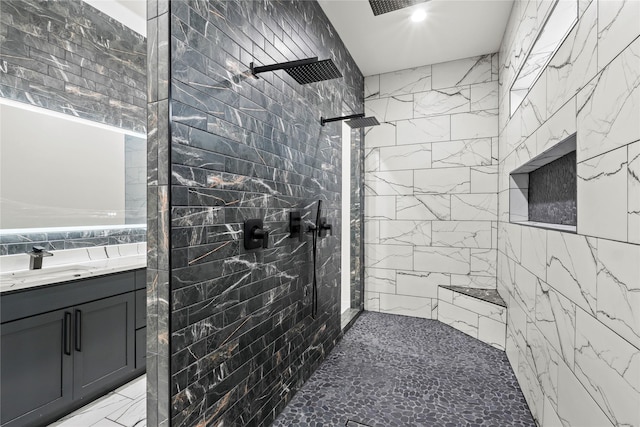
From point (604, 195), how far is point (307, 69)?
1.41 meters

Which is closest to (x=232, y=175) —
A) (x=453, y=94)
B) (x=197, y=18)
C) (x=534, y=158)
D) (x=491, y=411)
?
(x=197, y=18)

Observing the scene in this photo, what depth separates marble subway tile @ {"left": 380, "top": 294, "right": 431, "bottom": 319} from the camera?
3.43 meters

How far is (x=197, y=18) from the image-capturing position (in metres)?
1.19

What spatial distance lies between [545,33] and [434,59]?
70.6 inches

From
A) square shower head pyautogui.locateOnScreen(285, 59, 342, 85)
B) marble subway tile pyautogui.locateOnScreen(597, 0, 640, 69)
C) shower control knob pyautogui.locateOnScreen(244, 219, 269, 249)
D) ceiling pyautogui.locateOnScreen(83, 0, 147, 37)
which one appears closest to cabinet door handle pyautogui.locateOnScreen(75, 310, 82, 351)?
shower control knob pyautogui.locateOnScreen(244, 219, 269, 249)

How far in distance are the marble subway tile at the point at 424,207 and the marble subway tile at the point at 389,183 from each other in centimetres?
11

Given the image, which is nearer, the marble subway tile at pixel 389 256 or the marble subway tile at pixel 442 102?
the marble subway tile at pixel 442 102

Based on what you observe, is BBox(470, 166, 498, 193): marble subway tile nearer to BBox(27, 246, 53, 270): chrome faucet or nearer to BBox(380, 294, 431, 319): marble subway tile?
BBox(380, 294, 431, 319): marble subway tile

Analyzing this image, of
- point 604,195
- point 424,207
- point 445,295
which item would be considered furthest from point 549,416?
point 424,207

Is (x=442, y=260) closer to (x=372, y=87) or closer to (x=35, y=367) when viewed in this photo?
(x=372, y=87)

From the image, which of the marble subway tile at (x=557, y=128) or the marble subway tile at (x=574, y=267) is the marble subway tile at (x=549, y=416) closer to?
the marble subway tile at (x=574, y=267)

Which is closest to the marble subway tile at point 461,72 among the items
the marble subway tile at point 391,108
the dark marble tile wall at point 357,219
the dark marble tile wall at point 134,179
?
the marble subway tile at point 391,108

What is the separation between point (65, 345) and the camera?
1.81 meters

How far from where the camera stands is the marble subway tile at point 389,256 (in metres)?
3.51
